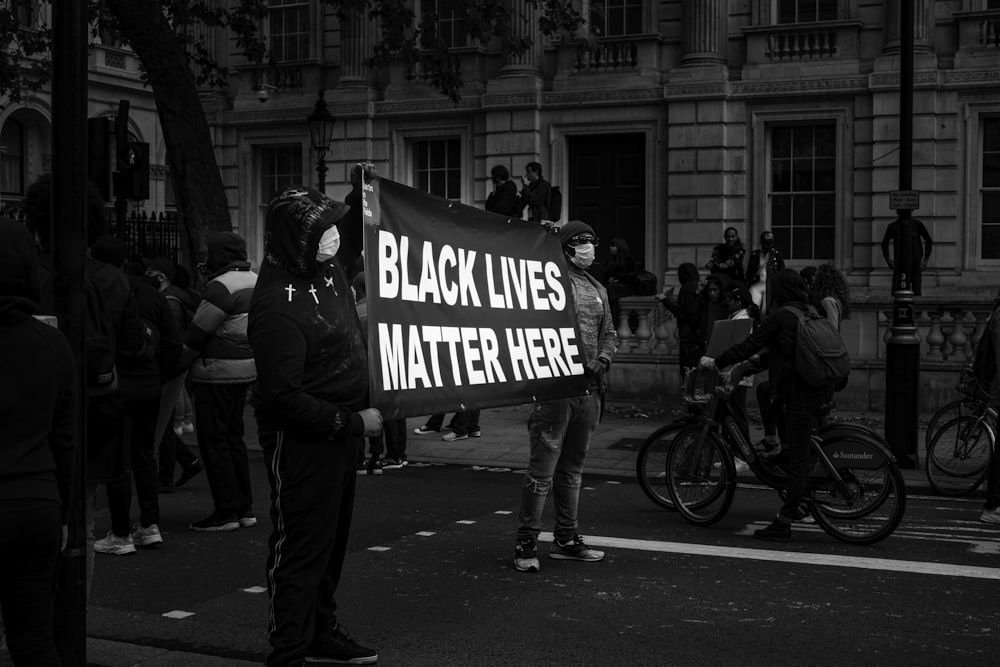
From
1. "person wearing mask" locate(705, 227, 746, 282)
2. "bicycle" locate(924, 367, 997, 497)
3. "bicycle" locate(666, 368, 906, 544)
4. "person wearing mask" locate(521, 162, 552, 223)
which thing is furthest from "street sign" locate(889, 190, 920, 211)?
"person wearing mask" locate(521, 162, 552, 223)

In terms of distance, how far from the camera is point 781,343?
8664mm

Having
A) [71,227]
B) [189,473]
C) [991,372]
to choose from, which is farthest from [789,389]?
[71,227]

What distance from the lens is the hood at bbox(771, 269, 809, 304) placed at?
8.76 m

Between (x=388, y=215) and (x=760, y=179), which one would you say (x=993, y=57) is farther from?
(x=388, y=215)

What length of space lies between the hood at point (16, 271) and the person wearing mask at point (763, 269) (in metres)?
14.0

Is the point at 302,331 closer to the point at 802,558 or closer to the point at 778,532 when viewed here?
the point at 802,558

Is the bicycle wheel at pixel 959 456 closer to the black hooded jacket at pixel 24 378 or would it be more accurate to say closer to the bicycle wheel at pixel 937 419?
the bicycle wheel at pixel 937 419

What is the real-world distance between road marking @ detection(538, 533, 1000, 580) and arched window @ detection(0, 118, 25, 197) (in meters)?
35.2

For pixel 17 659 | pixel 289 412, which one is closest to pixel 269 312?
pixel 289 412

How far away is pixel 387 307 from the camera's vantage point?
573cm

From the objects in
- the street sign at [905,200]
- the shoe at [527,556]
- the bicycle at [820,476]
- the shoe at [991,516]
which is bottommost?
the shoe at [991,516]

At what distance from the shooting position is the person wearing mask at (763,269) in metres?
17.3

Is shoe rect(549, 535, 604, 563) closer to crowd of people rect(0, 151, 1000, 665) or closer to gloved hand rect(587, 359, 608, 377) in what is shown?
crowd of people rect(0, 151, 1000, 665)

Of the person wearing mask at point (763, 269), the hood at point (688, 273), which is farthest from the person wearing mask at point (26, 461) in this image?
the person wearing mask at point (763, 269)
